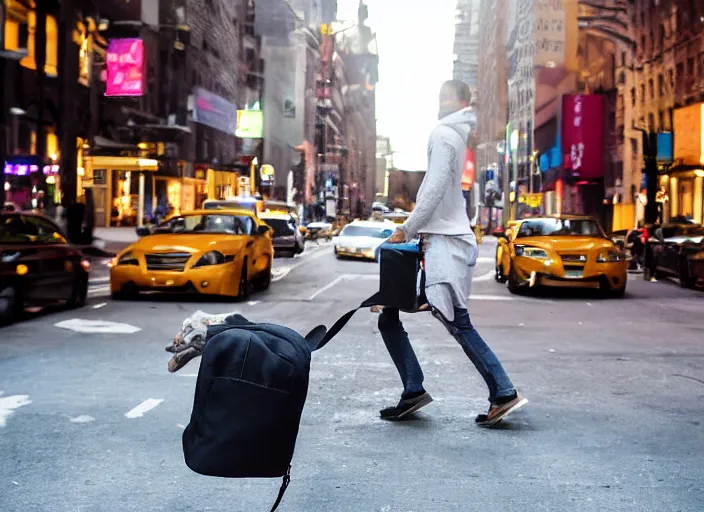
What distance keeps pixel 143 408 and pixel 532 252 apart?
12491mm

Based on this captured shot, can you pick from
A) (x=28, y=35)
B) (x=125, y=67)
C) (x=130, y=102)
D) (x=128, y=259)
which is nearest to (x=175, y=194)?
(x=130, y=102)

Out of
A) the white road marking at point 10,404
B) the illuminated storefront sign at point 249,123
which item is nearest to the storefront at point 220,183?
the illuminated storefront sign at point 249,123

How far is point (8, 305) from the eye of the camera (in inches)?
473

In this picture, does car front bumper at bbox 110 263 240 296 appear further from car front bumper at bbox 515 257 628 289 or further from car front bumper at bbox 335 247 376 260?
car front bumper at bbox 335 247 376 260

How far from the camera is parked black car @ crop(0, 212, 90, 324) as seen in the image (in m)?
12.3

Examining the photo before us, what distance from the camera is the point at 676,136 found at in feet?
148

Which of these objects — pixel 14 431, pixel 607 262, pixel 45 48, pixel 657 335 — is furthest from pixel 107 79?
pixel 14 431

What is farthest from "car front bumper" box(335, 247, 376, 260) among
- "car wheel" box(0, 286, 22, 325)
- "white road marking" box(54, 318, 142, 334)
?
"car wheel" box(0, 286, 22, 325)

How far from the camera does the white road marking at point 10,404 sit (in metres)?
6.52

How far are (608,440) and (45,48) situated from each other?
103ft

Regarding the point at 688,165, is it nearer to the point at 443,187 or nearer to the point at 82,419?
the point at 443,187

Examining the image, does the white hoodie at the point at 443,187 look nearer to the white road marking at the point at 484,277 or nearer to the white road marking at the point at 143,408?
the white road marking at the point at 143,408

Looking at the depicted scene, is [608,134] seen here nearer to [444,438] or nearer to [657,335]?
[657,335]

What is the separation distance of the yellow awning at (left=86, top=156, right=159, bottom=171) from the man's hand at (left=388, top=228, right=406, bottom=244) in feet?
132
